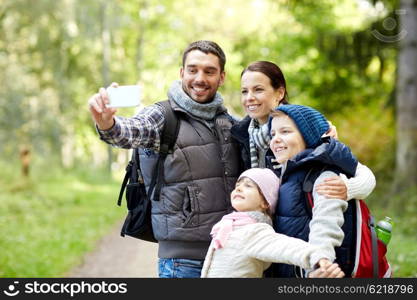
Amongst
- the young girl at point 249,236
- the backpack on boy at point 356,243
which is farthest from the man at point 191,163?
the backpack on boy at point 356,243

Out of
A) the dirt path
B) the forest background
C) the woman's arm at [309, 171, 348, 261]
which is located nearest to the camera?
the woman's arm at [309, 171, 348, 261]

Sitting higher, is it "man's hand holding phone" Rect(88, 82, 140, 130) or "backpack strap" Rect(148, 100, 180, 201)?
"man's hand holding phone" Rect(88, 82, 140, 130)

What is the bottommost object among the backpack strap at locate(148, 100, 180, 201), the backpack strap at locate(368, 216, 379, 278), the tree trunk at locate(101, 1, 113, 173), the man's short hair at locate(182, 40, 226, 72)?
the backpack strap at locate(368, 216, 379, 278)

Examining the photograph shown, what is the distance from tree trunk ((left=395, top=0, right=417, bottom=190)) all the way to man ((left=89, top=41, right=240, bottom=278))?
934 cm

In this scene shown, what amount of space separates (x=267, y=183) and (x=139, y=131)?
2.63ft

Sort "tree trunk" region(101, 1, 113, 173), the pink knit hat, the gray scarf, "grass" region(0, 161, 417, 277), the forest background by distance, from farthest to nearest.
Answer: "tree trunk" region(101, 1, 113, 173)
the forest background
"grass" region(0, 161, 417, 277)
the gray scarf
the pink knit hat

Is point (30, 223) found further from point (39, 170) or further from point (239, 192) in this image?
point (239, 192)

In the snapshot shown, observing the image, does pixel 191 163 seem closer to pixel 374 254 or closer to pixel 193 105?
pixel 193 105

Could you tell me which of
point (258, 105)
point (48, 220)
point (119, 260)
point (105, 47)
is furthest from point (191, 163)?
point (105, 47)

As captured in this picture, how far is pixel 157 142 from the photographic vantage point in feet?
11.9

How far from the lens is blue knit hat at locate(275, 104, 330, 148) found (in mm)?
3227

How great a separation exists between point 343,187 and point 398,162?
10.1 meters

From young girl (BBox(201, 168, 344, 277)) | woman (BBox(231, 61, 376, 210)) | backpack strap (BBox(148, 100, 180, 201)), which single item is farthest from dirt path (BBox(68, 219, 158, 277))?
young girl (BBox(201, 168, 344, 277))

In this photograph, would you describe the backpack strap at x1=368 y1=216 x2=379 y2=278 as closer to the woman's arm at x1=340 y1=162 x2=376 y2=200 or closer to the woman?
the woman's arm at x1=340 y1=162 x2=376 y2=200
